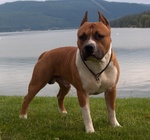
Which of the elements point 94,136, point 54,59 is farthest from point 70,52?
point 94,136

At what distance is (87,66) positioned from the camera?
21.7 ft

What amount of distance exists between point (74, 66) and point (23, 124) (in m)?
1.75

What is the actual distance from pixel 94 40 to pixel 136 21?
142 meters

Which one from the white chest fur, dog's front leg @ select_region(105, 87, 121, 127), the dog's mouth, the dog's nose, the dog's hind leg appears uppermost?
the dog's nose

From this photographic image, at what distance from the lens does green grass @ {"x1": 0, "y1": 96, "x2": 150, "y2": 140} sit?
256 inches

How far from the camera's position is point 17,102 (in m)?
11.2

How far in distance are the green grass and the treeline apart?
12412 centimetres

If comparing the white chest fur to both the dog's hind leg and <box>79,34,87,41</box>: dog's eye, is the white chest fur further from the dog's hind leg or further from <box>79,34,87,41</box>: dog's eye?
the dog's hind leg

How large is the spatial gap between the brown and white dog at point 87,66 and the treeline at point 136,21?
125516mm

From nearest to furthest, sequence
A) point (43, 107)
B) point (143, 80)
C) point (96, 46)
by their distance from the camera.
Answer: point (96, 46) → point (43, 107) → point (143, 80)

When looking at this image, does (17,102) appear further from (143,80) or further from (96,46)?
(143,80)

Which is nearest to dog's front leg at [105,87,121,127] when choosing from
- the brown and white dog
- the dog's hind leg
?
the brown and white dog

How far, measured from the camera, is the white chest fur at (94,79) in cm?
661

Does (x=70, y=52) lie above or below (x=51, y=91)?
above
